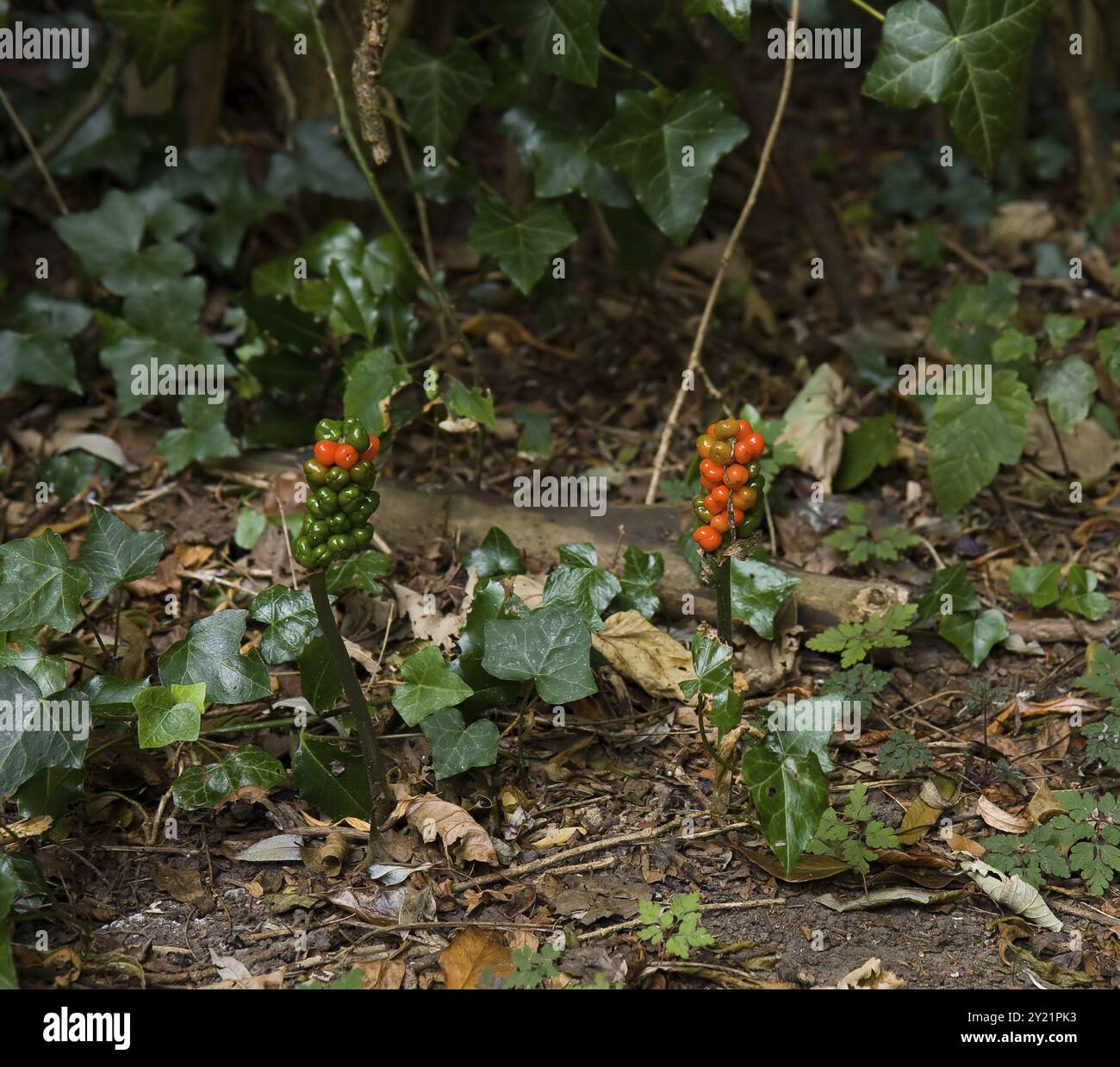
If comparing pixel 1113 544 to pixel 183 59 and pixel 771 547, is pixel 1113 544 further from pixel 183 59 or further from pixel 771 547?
pixel 183 59

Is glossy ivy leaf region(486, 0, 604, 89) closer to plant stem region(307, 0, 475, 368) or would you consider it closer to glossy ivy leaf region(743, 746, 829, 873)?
plant stem region(307, 0, 475, 368)

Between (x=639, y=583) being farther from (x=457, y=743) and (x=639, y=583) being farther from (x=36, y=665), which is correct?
(x=36, y=665)

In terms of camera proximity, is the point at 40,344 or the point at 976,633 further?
the point at 40,344

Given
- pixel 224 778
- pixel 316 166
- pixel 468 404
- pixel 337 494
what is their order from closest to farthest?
1. pixel 337 494
2. pixel 224 778
3. pixel 468 404
4. pixel 316 166

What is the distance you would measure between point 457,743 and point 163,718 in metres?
0.51

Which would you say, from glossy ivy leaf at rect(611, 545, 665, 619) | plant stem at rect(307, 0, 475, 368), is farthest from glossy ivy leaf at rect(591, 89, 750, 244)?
glossy ivy leaf at rect(611, 545, 665, 619)

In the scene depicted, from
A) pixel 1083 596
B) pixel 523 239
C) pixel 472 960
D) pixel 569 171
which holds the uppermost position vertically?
pixel 569 171

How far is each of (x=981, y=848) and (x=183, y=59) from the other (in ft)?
10.4

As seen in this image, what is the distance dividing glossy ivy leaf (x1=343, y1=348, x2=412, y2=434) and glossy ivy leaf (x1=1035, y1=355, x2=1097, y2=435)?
154 centimetres

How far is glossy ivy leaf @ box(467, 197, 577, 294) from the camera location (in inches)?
115

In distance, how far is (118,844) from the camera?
7.17 ft

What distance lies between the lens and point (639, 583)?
2.57 metres

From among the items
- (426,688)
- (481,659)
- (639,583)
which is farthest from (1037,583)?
(426,688)

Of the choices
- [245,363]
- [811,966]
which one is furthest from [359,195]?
[811,966]
